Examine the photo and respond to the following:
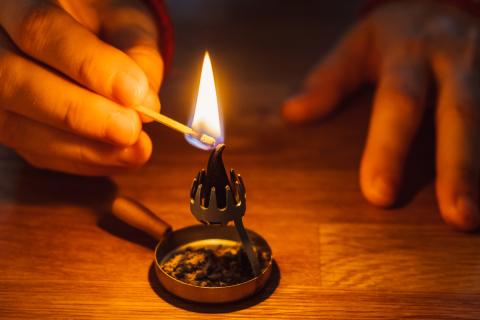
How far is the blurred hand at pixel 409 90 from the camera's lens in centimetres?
83

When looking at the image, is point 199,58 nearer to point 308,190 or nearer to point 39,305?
point 308,190

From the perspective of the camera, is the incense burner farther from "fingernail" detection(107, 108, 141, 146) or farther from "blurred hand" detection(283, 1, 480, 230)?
"blurred hand" detection(283, 1, 480, 230)

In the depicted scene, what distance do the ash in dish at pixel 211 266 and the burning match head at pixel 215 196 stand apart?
0.25 ft

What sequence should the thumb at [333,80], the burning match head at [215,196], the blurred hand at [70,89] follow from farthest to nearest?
the thumb at [333,80] < the blurred hand at [70,89] < the burning match head at [215,196]

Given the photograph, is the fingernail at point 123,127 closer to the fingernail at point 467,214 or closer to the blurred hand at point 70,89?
the blurred hand at point 70,89

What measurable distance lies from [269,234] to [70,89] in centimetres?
30

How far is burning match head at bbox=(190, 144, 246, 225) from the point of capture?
1.93 feet

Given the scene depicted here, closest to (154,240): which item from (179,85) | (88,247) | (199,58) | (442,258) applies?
(88,247)

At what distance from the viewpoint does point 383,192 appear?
817 mm

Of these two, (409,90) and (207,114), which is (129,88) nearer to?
(207,114)

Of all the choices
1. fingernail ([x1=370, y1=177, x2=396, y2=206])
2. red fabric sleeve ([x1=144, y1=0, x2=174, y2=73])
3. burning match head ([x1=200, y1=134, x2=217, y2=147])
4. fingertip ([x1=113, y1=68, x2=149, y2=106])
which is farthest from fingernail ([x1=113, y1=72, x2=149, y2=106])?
fingernail ([x1=370, y1=177, x2=396, y2=206])

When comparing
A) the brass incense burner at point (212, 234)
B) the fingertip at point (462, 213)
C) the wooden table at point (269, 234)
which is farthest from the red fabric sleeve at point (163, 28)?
the fingertip at point (462, 213)

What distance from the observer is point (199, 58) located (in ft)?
4.43

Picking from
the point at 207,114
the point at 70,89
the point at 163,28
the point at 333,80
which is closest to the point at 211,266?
the point at 207,114
